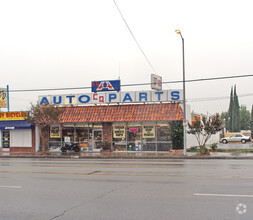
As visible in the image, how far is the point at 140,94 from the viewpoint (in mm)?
29422

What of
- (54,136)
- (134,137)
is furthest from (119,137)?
(54,136)

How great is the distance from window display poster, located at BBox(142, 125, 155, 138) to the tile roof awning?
867 mm

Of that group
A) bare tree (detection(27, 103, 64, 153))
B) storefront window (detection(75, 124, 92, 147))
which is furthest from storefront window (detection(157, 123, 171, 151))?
bare tree (detection(27, 103, 64, 153))

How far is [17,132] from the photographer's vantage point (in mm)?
31812

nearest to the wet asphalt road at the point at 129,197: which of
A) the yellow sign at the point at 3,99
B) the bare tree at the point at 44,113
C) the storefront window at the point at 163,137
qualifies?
the bare tree at the point at 44,113

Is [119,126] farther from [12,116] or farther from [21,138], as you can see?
[12,116]

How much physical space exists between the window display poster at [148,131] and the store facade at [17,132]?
36.2 feet

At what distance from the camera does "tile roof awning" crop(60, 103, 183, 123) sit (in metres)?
27.9

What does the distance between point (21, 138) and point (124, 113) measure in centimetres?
1093

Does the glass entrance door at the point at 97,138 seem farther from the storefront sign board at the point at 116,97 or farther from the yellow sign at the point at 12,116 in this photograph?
the yellow sign at the point at 12,116

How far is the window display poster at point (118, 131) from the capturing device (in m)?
29.2

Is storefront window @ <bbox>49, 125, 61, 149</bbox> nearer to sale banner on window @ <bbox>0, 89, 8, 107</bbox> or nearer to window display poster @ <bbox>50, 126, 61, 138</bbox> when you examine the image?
window display poster @ <bbox>50, 126, 61, 138</bbox>

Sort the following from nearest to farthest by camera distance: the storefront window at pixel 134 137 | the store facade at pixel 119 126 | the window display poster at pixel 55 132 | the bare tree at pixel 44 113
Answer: the bare tree at pixel 44 113, the store facade at pixel 119 126, the storefront window at pixel 134 137, the window display poster at pixel 55 132

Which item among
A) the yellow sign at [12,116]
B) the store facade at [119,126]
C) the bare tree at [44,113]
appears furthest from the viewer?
the yellow sign at [12,116]
